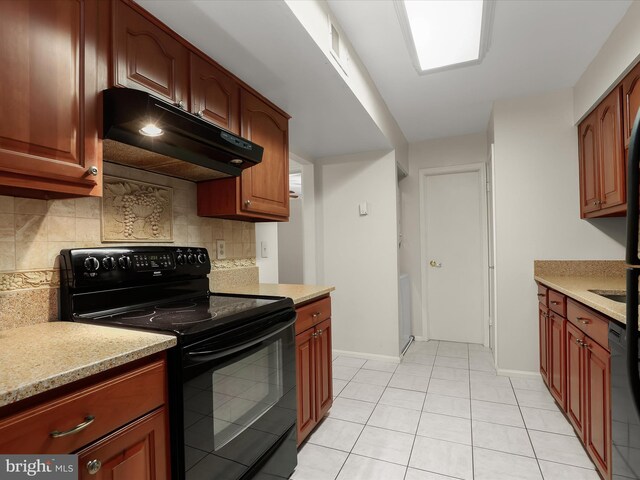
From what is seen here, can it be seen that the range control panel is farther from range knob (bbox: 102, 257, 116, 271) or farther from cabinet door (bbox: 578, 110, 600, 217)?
cabinet door (bbox: 578, 110, 600, 217)

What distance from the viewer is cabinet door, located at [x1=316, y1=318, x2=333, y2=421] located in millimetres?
2076

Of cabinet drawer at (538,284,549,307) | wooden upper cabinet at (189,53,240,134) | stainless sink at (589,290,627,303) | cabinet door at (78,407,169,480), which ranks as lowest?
cabinet door at (78,407,169,480)

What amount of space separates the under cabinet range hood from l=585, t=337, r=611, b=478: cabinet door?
185cm

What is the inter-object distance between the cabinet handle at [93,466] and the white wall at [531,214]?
9.69ft

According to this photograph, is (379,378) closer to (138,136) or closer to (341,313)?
(341,313)

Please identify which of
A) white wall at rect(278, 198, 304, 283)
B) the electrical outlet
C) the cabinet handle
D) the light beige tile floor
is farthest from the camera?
white wall at rect(278, 198, 304, 283)

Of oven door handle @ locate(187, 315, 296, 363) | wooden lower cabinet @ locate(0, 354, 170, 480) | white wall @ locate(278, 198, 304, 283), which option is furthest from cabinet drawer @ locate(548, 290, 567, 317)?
white wall @ locate(278, 198, 304, 283)

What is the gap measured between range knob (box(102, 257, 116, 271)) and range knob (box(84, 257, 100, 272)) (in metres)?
0.03

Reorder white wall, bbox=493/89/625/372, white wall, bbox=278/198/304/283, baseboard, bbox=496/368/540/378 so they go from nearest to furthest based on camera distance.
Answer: white wall, bbox=493/89/625/372 → baseboard, bbox=496/368/540/378 → white wall, bbox=278/198/304/283

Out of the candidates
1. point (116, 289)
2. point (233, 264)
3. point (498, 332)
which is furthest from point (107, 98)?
point (498, 332)

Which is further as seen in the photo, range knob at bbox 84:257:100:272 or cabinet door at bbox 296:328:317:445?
cabinet door at bbox 296:328:317:445

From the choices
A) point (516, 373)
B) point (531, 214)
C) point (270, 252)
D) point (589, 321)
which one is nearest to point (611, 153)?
point (531, 214)

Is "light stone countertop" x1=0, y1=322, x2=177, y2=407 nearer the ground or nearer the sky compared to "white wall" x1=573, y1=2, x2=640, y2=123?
nearer the ground

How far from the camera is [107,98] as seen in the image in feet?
3.89
